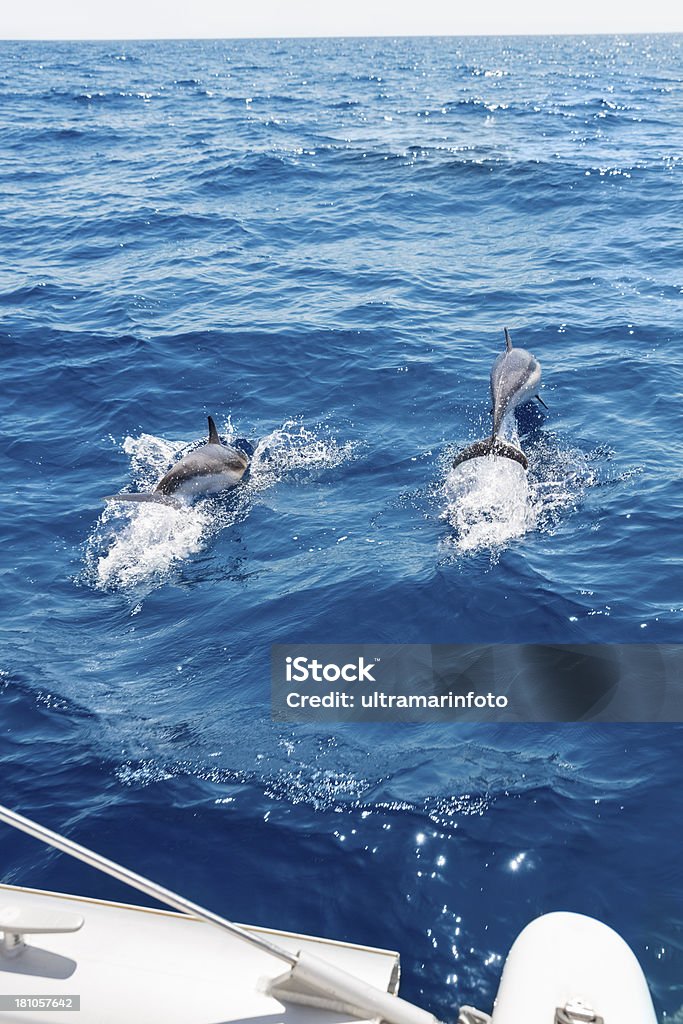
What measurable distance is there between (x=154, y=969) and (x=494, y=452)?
9.11 meters

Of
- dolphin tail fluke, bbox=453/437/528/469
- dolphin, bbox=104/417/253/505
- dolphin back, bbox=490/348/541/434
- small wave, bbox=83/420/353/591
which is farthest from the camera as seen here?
dolphin back, bbox=490/348/541/434

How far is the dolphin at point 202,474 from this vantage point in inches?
500

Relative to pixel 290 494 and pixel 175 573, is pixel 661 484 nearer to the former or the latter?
pixel 290 494

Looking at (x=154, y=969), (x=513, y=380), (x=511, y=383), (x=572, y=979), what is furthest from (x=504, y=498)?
(x=154, y=969)

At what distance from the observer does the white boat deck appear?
4.30m

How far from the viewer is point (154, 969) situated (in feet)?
14.8

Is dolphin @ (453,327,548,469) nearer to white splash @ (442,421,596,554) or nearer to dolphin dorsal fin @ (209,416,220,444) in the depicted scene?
white splash @ (442,421,596,554)

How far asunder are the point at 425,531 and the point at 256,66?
300 ft

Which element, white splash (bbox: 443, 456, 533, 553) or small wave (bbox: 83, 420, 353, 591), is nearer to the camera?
small wave (bbox: 83, 420, 353, 591)

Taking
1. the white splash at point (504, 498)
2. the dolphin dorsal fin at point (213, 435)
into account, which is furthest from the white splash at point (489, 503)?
the dolphin dorsal fin at point (213, 435)

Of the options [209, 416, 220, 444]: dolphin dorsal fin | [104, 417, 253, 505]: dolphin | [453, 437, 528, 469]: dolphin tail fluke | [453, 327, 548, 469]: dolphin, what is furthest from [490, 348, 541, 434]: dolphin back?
[209, 416, 220, 444]: dolphin dorsal fin

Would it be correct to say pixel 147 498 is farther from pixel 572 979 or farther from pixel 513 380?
pixel 572 979

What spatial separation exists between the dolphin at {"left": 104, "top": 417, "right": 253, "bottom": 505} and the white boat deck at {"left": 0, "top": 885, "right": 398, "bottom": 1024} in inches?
309

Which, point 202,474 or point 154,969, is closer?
point 154,969
